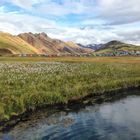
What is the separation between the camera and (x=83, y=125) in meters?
30.9

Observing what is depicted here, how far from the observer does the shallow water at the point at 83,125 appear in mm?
27359

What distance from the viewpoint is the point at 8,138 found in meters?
27.0

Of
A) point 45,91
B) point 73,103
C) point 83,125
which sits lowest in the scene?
point 83,125

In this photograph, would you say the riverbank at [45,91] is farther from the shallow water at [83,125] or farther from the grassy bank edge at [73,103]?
the shallow water at [83,125]

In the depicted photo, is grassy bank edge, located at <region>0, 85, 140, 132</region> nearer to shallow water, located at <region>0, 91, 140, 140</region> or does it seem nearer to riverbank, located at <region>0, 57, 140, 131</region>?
riverbank, located at <region>0, 57, 140, 131</region>

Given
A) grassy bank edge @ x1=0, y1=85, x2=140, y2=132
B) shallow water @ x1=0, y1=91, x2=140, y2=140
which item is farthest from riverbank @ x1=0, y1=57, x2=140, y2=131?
shallow water @ x1=0, y1=91, x2=140, y2=140

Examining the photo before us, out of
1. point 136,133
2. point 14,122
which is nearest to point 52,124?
point 14,122

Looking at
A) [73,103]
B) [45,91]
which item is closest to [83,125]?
[73,103]

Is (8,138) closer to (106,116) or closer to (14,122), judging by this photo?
(14,122)

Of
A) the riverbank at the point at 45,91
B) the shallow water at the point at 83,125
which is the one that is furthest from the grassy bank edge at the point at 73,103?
the shallow water at the point at 83,125

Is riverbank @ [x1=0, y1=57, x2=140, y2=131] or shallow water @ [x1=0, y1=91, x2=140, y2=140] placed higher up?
riverbank @ [x1=0, y1=57, x2=140, y2=131]

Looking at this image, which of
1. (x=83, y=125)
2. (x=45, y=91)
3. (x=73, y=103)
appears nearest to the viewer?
(x=83, y=125)

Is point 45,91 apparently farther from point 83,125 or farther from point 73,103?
point 83,125

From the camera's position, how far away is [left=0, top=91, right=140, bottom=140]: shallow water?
27359 mm
